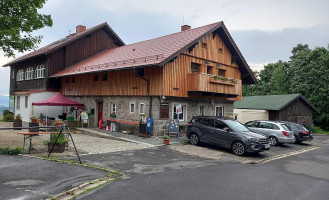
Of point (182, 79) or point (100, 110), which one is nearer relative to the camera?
point (182, 79)

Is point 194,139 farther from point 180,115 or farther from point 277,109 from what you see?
point 277,109

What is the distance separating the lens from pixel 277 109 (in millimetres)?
26891

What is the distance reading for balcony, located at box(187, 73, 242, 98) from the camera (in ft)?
57.5

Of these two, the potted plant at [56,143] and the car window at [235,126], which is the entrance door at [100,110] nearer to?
the potted plant at [56,143]

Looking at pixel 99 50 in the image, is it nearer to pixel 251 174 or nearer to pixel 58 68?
pixel 58 68

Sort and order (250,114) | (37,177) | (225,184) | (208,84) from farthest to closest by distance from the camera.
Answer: (250,114), (208,84), (225,184), (37,177)

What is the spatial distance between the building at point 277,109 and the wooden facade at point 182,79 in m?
7.06

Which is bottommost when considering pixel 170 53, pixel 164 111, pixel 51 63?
pixel 164 111

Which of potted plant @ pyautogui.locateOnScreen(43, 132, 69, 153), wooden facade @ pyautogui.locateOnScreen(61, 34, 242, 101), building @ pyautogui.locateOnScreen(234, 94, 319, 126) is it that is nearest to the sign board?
wooden facade @ pyautogui.locateOnScreen(61, 34, 242, 101)

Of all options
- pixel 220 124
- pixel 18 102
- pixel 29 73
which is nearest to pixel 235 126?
pixel 220 124

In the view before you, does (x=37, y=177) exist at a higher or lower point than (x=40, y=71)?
lower

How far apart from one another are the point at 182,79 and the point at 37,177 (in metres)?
12.3

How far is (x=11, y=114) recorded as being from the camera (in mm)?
28156

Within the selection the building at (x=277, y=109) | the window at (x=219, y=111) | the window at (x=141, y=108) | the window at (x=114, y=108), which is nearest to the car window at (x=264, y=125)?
the window at (x=219, y=111)
